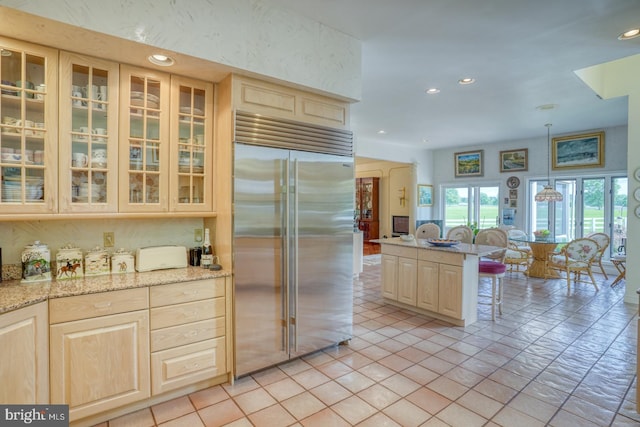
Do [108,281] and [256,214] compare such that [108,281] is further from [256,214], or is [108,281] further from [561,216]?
[561,216]

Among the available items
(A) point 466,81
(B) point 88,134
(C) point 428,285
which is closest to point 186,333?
(B) point 88,134

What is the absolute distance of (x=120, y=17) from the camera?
6.24 ft

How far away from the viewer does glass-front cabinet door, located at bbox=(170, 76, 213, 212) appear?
2.44 m

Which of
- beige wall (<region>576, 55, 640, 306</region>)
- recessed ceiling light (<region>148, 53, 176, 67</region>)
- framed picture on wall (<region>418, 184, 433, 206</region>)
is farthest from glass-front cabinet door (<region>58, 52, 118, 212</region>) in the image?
framed picture on wall (<region>418, 184, 433, 206</region>)

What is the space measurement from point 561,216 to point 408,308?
5110mm

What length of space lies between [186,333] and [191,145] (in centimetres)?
138

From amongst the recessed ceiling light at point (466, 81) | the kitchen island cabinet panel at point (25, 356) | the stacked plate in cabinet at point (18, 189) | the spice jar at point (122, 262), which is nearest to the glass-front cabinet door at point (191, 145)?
the spice jar at point (122, 262)

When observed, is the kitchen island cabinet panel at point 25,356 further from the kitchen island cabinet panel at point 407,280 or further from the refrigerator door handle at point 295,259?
the kitchen island cabinet panel at point 407,280

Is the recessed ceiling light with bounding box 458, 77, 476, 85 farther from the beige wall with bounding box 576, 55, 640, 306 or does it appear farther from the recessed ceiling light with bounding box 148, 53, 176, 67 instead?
the recessed ceiling light with bounding box 148, 53, 176, 67

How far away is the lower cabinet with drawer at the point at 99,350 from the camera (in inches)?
73.9

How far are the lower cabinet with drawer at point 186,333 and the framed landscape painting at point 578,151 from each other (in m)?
7.41

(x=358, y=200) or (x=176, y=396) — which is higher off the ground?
(x=358, y=200)

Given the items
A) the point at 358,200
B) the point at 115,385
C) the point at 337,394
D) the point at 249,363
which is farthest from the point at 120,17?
the point at 358,200

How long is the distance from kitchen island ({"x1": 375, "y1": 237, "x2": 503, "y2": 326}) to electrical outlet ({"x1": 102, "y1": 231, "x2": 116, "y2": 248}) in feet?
9.55
